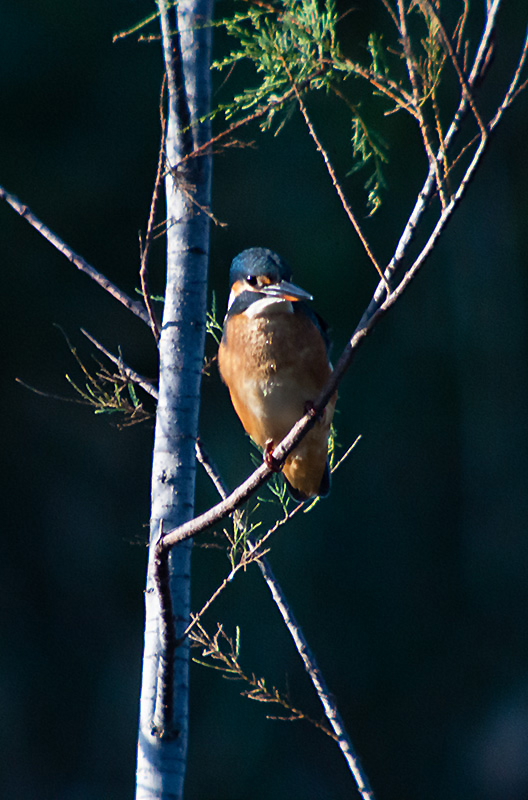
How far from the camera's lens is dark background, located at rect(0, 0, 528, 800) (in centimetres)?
534

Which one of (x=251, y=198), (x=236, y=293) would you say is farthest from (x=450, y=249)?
(x=236, y=293)

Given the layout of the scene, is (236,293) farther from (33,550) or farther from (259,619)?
(259,619)

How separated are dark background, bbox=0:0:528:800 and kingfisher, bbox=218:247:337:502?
3.19 metres

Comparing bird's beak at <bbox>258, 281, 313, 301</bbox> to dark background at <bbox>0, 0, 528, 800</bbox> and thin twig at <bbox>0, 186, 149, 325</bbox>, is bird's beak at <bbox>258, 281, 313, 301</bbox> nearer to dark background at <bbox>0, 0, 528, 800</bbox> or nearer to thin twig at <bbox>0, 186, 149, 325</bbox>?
thin twig at <bbox>0, 186, 149, 325</bbox>

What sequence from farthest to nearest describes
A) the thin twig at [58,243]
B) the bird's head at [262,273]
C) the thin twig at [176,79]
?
the bird's head at [262,273] → the thin twig at [58,243] → the thin twig at [176,79]

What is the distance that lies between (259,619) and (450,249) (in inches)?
128

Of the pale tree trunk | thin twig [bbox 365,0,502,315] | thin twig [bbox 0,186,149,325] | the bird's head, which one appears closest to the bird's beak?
the bird's head

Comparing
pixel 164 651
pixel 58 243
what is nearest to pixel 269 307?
pixel 58 243

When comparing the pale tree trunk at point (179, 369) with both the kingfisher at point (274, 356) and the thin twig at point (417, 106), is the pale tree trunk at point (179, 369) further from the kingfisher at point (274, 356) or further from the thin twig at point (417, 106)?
the thin twig at point (417, 106)

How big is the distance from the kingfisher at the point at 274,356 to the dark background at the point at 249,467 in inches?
126

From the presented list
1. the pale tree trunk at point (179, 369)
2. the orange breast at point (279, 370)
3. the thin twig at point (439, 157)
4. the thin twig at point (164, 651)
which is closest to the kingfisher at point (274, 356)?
the orange breast at point (279, 370)

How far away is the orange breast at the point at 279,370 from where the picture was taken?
1779 mm

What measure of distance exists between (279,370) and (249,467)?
3.78 meters

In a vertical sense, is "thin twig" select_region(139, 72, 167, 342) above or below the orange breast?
above
